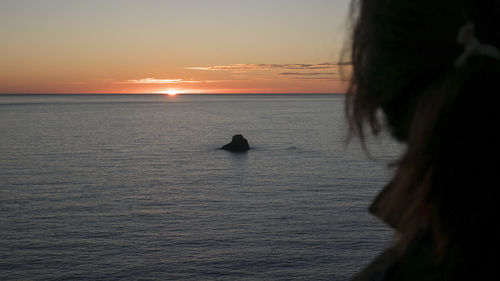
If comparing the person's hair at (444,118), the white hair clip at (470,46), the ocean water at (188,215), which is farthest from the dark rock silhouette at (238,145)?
the white hair clip at (470,46)

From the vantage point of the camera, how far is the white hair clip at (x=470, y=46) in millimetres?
957

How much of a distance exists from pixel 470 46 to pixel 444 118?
153mm

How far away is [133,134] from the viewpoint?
356 feet

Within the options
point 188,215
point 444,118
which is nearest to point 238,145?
point 188,215

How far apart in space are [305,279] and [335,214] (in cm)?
1105

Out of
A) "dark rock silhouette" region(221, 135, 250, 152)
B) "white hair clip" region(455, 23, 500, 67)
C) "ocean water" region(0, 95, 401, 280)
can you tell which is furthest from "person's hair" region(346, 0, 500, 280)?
Answer: "dark rock silhouette" region(221, 135, 250, 152)

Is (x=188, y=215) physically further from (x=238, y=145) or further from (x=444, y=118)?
(x=444, y=118)

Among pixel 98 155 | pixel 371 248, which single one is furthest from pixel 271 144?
pixel 371 248

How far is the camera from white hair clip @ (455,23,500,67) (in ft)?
3.14

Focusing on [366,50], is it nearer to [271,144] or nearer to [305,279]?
[305,279]

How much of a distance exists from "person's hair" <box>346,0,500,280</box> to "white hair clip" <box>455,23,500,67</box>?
1cm

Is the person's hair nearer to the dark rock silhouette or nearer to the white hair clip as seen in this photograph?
the white hair clip

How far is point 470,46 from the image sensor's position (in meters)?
0.96

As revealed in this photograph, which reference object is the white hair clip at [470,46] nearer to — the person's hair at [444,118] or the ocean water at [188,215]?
the person's hair at [444,118]
